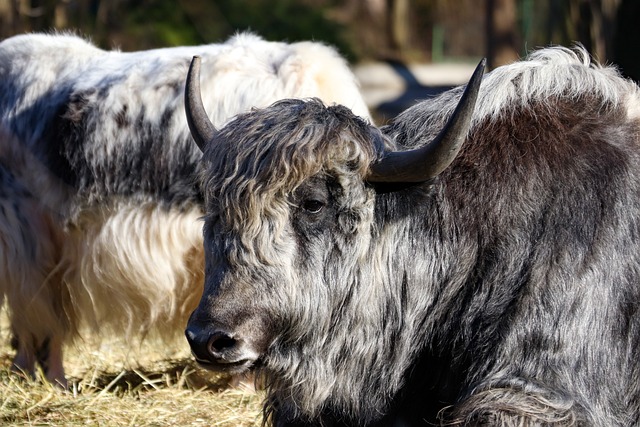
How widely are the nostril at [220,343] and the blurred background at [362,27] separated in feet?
3.27

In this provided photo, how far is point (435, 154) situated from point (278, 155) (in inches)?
20.4

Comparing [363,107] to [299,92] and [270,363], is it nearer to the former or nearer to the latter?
[299,92]

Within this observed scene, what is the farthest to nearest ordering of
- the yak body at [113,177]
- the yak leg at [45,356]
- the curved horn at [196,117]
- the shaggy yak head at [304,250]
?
1. the yak leg at [45,356]
2. the yak body at [113,177]
3. the curved horn at [196,117]
4. the shaggy yak head at [304,250]

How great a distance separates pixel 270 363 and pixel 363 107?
8.46ft

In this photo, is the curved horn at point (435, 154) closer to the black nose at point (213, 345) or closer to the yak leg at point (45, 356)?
the black nose at point (213, 345)

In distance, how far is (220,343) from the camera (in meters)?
3.34

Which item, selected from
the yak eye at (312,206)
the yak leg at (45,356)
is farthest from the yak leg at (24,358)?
the yak eye at (312,206)

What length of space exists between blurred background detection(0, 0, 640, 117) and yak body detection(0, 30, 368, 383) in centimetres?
48

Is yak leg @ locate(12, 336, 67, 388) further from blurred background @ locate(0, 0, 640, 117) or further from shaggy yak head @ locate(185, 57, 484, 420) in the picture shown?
shaggy yak head @ locate(185, 57, 484, 420)

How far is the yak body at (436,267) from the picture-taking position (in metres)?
3.43

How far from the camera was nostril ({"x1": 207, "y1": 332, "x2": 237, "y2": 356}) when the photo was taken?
3311mm

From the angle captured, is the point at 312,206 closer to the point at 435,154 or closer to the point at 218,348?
the point at 435,154

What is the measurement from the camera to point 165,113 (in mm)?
5480

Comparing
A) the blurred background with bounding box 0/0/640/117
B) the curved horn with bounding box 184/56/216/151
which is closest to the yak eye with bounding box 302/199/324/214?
the curved horn with bounding box 184/56/216/151
